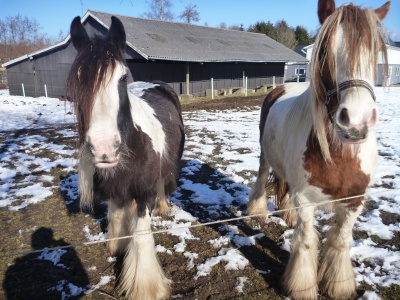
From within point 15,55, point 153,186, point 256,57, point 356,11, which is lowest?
point 153,186

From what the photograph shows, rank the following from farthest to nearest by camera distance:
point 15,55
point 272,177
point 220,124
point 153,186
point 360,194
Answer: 1. point 15,55
2. point 220,124
3. point 272,177
4. point 153,186
5. point 360,194

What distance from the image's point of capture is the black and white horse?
1812mm

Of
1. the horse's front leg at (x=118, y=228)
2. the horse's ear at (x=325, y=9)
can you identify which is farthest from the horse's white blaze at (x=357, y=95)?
the horse's front leg at (x=118, y=228)

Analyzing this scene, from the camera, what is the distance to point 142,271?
2.49 meters

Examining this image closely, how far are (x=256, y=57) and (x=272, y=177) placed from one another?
21.4 metres

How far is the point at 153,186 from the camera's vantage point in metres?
2.56

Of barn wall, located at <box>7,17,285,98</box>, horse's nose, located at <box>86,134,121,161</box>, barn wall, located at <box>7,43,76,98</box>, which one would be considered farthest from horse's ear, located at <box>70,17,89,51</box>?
barn wall, located at <box>7,43,76,98</box>

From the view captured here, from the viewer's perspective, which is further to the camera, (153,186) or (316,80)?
(153,186)

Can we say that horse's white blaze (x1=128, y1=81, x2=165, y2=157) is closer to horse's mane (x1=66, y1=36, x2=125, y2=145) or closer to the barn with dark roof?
horse's mane (x1=66, y1=36, x2=125, y2=145)

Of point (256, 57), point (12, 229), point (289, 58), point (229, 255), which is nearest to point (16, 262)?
point (12, 229)

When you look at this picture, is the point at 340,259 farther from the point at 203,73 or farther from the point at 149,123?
the point at 203,73

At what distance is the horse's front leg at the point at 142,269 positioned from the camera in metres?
2.46

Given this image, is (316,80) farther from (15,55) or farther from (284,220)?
(15,55)

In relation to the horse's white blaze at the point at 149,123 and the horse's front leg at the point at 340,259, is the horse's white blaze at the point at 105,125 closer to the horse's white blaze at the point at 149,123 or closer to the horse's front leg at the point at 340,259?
the horse's white blaze at the point at 149,123
